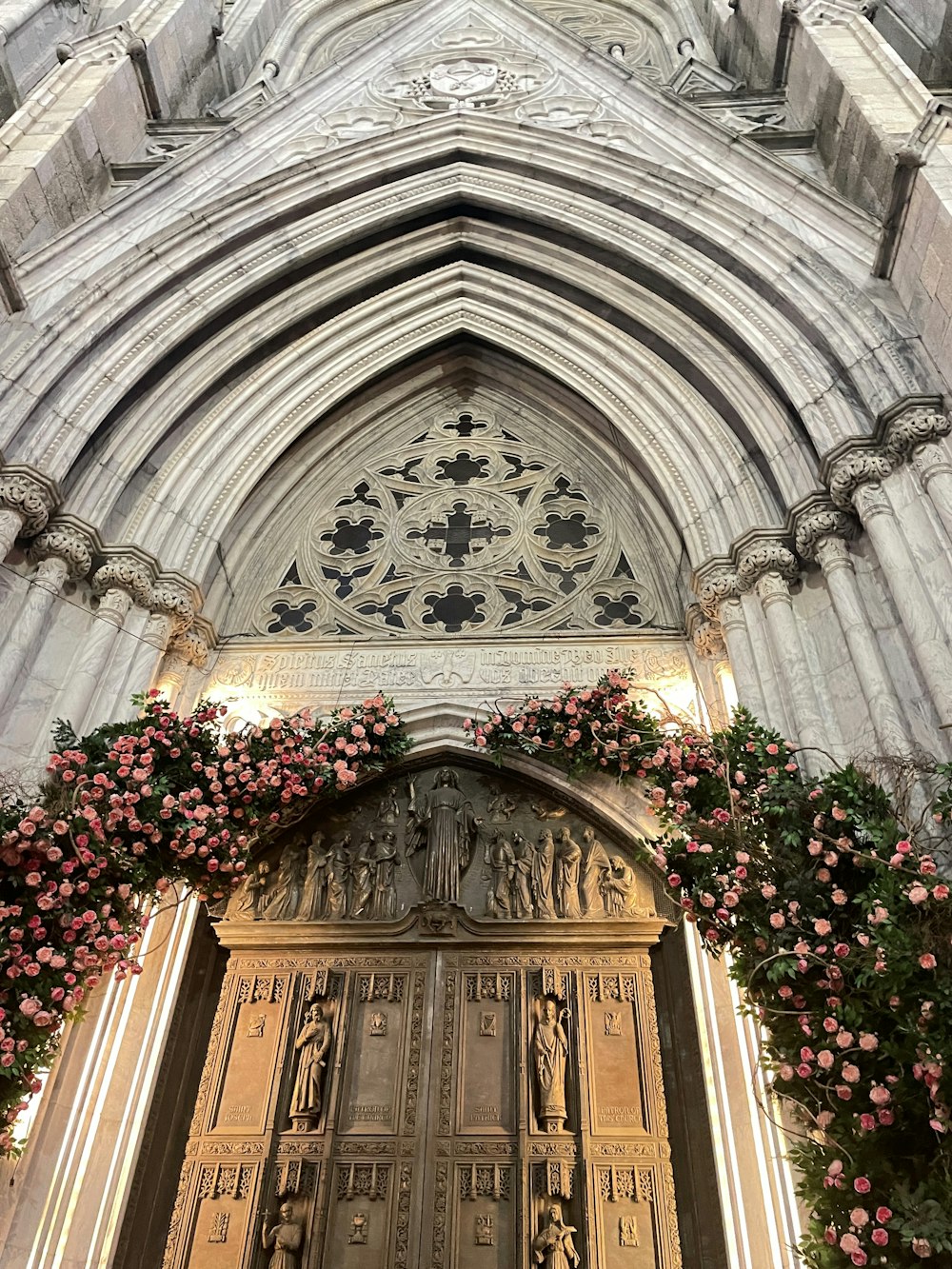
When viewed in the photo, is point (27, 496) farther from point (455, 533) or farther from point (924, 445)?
point (924, 445)

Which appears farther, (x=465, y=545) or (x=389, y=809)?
(x=465, y=545)

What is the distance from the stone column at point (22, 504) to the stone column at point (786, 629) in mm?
4836

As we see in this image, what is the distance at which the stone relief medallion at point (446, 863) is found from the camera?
5.83m

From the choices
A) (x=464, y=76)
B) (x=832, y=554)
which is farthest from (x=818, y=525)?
(x=464, y=76)

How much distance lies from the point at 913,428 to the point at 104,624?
541 centimetres

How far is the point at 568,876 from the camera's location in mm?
5945

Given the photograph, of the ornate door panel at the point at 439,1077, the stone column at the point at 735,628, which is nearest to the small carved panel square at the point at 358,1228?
the ornate door panel at the point at 439,1077

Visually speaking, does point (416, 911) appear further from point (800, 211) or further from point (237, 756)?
point (800, 211)

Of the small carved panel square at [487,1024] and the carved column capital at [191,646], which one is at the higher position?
the carved column capital at [191,646]

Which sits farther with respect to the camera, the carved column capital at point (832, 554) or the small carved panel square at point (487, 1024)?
the carved column capital at point (832, 554)

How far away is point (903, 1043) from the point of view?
11.6 ft

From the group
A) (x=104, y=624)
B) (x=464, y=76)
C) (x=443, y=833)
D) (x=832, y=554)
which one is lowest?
(x=443, y=833)

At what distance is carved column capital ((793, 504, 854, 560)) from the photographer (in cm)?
586

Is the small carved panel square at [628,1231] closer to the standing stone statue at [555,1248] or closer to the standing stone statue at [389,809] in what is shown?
the standing stone statue at [555,1248]
